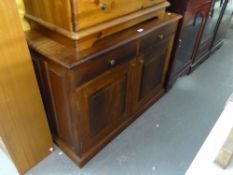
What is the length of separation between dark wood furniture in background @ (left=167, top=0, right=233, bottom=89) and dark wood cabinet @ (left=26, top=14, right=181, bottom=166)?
156mm

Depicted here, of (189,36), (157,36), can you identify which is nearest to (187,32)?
(189,36)

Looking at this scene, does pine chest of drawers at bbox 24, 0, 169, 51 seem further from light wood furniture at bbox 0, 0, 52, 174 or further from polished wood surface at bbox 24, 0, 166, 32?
light wood furniture at bbox 0, 0, 52, 174

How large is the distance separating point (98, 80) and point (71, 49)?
0.72 ft

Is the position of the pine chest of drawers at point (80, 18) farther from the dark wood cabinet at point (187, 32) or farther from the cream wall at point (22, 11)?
the dark wood cabinet at point (187, 32)

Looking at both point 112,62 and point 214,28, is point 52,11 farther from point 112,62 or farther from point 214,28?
point 214,28

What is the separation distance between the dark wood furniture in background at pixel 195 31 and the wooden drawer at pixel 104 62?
2.19 ft

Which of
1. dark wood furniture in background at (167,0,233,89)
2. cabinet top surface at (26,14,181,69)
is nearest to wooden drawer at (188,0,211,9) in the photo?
dark wood furniture in background at (167,0,233,89)

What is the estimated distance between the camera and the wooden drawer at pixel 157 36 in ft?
4.36

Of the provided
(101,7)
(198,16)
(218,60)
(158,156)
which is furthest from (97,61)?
(218,60)

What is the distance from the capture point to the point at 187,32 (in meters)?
1.83

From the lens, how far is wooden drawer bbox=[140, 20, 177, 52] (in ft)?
4.36

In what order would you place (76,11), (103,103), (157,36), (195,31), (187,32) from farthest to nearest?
(195,31) → (187,32) → (157,36) → (103,103) → (76,11)

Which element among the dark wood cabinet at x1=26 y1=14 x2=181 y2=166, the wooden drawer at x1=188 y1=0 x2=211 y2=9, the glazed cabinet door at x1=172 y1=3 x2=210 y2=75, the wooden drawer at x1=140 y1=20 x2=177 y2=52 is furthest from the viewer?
the glazed cabinet door at x1=172 y1=3 x2=210 y2=75

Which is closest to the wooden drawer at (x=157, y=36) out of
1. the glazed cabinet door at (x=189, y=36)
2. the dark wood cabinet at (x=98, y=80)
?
the dark wood cabinet at (x=98, y=80)
